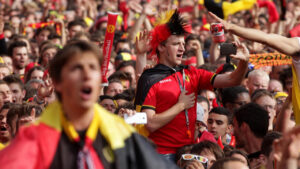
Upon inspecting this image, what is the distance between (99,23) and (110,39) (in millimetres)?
7071

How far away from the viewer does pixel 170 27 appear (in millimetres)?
5738

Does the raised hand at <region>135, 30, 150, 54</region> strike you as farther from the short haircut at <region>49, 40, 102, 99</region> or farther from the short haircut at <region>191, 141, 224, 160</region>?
the short haircut at <region>49, 40, 102, 99</region>

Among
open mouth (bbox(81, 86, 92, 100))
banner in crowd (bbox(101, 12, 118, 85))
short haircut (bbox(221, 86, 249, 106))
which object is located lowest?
short haircut (bbox(221, 86, 249, 106))

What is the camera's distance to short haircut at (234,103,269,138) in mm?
6559

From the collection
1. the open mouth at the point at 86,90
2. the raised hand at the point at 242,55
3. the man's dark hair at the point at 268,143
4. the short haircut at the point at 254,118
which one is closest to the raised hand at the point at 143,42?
the short haircut at the point at 254,118

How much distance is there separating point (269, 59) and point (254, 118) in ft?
8.03

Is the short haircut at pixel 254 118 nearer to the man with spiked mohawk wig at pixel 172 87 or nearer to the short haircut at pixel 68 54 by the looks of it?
the man with spiked mohawk wig at pixel 172 87

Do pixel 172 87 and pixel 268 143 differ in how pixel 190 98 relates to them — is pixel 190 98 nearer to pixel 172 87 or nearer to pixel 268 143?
pixel 172 87

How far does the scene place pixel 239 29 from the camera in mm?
4758

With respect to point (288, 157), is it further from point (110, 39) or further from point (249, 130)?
point (110, 39)

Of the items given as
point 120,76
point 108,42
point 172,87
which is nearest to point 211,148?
point 172,87

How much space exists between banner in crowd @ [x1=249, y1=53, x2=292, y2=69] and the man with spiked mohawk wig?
10.6 feet

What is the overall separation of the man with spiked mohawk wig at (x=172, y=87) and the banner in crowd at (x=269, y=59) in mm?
3236

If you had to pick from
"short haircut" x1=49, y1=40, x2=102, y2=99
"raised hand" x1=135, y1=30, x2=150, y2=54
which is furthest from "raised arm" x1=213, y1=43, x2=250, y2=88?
"short haircut" x1=49, y1=40, x2=102, y2=99
